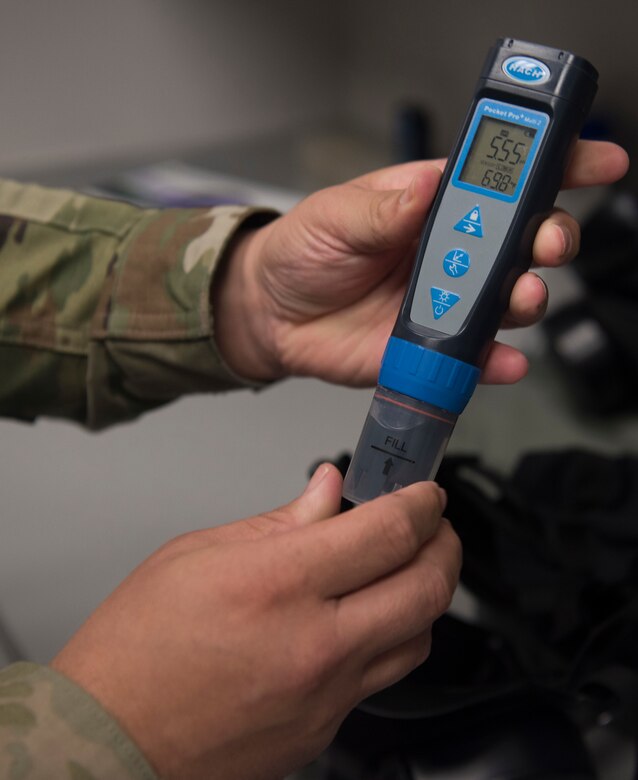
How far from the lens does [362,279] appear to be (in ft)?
1.58

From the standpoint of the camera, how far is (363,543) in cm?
30

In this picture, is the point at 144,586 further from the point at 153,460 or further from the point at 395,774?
the point at 153,460

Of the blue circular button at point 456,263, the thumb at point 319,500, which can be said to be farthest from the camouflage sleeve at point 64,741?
the blue circular button at point 456,263

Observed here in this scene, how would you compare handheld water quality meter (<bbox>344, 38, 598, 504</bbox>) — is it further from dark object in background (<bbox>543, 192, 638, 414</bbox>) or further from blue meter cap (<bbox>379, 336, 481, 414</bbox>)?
dark object in background (<bbox>543, 192, 638, 414</bbox>)

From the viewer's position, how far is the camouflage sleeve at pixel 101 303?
0.50m

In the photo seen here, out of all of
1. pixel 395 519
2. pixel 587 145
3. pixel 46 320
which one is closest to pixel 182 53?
pixel 46 320

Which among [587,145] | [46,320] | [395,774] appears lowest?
[395,774]

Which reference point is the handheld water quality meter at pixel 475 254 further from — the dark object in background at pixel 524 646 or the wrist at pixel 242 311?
the wrist at pixel 242 311

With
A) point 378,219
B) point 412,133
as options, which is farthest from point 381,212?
point 412,133

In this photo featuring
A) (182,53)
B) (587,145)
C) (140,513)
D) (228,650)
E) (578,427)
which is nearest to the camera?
(228,650)

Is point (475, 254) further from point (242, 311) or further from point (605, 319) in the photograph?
point (605, 319)

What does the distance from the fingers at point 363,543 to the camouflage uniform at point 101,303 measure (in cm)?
22

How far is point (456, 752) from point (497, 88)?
0.32m

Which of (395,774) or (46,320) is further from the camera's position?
(46,320)
